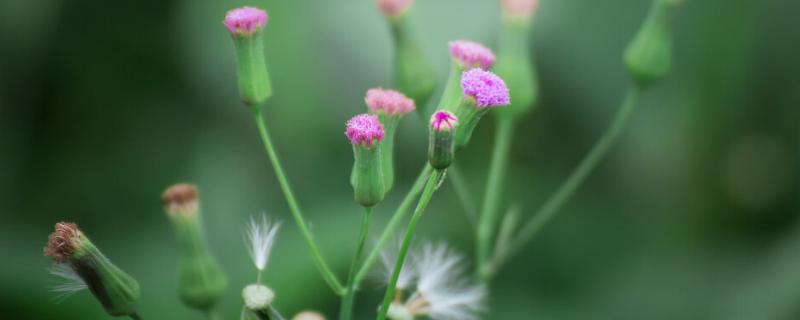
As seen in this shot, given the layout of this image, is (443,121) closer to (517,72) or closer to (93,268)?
(93,268)

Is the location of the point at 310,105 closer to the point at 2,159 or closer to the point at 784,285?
the point at 2,159

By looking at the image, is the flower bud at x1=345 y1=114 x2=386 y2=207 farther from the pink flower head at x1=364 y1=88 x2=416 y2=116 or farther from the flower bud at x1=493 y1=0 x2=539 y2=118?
the flower bud at x1=493 y1=0 x2=539 y2=118

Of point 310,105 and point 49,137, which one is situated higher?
point 49,137

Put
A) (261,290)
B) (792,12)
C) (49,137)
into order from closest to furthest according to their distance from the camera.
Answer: (261,290) → (49,137) → (792,12)

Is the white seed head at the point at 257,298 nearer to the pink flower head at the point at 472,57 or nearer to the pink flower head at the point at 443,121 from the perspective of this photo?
the pink flower head at the point at 443,121

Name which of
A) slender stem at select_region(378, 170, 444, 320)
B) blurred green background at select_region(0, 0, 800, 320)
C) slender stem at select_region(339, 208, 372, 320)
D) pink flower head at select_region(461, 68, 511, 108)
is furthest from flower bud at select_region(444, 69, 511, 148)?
blurred green background at select_region(0, 0, 800, 320)

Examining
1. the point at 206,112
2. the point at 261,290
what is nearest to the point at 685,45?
the point at 206,112

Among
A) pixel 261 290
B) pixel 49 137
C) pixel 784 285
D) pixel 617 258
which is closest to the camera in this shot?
pixel 261 290
